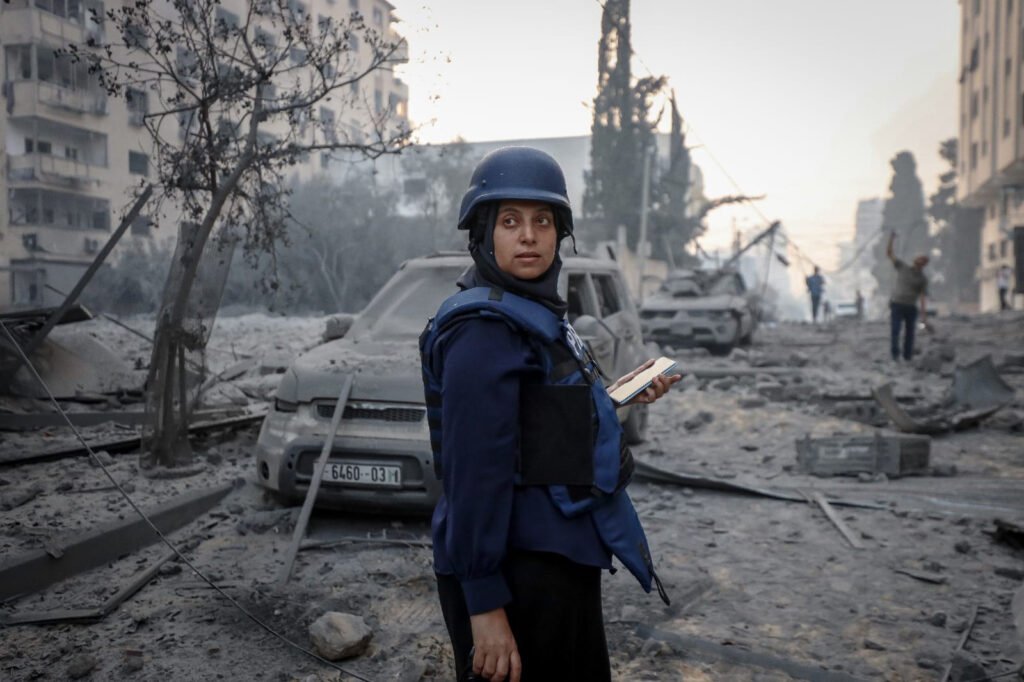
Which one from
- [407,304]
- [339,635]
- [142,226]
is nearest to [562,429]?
[339,635]

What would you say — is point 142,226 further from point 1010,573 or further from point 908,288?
point 908,288

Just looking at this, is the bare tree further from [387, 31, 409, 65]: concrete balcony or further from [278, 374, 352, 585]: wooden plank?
[278, 374, 352, 585]: wooden plank

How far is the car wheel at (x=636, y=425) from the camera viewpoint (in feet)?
26.7

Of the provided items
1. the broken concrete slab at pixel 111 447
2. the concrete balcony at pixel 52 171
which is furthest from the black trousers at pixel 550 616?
the concrete balcony at pixel 52 171

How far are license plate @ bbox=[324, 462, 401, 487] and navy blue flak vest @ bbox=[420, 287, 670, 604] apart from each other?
3.24 metres

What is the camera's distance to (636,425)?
836 cm

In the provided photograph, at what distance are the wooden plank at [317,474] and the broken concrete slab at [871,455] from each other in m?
4.36

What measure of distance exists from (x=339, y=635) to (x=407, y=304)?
3300mm

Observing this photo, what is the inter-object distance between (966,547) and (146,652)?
4.64 m

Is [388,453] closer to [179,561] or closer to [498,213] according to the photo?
[179,561]

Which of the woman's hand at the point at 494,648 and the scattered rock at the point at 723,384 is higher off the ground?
the woman's hand at the point at 494,648

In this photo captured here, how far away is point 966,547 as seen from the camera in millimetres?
5027

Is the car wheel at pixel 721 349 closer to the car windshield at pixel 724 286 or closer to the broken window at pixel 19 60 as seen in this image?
the car windshield at pixel 724 286

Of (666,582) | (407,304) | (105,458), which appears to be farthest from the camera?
(105,458)
